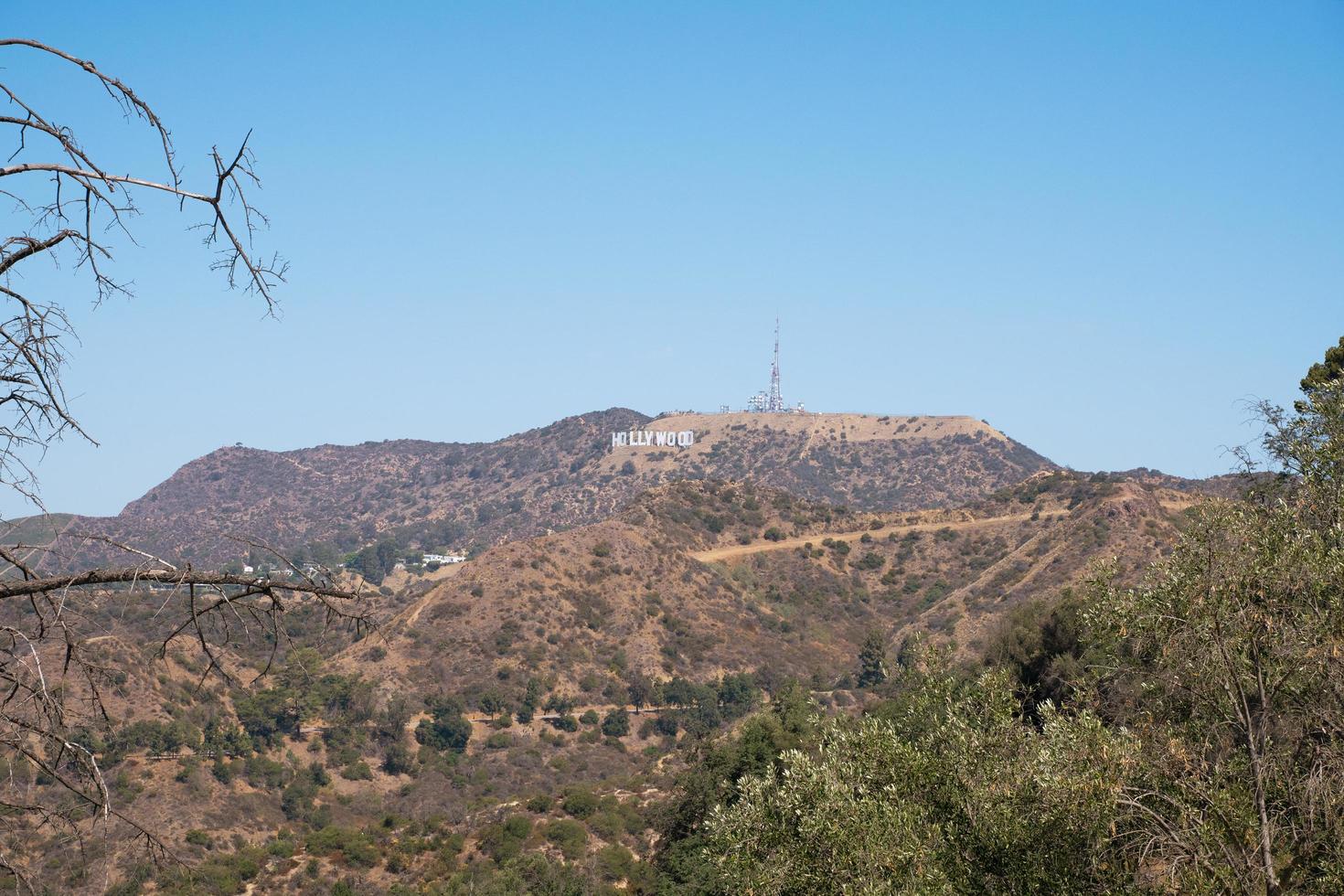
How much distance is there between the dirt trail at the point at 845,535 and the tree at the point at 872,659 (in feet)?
76.7

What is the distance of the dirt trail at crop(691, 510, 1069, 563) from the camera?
108688 mm

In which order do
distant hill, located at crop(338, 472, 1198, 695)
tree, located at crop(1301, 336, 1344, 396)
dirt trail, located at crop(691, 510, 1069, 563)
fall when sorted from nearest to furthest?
tree, located at crop(1301, 336, 1344, 396) < distant hill, located at crop(338, 472, 1198, 695) < dirt trail, located at crop(691, 510, 1069, 563)

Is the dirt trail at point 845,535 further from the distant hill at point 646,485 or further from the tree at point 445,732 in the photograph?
the distant hill at point 646,485

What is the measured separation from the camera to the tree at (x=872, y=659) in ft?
266

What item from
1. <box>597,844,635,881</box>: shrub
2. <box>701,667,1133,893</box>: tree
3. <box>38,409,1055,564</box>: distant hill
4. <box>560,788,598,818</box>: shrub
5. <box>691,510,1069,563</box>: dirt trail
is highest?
<box>38,409,1055,564</box>: distant hill

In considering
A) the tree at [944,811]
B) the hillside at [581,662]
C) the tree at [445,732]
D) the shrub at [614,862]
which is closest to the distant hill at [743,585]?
the hillside at [581,662]

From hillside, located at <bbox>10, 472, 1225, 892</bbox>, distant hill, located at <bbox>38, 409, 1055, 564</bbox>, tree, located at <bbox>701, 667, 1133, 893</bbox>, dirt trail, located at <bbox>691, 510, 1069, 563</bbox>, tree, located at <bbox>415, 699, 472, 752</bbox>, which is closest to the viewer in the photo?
tree, located at <bbox>701, 667, 1133, 893</bbox>

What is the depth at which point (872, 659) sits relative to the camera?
83.9 m

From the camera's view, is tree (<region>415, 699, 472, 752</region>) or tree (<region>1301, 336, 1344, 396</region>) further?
tree (<region>415, 699, 472, 752</region>)

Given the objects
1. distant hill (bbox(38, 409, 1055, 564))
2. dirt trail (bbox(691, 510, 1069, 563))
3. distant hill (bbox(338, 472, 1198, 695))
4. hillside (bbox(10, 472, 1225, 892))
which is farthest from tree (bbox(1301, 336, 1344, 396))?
distant hill (bbox(38, 409, 1055, 564))

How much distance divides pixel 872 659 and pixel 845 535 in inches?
1372

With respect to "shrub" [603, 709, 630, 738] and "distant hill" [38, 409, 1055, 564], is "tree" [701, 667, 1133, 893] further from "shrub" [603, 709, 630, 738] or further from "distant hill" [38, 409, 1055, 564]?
"distant hill" [38, 409, 1055, 564]

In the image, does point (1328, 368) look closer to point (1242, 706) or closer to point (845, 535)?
point (1242, 706)

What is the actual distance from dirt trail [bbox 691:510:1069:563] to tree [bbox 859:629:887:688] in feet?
76.7
